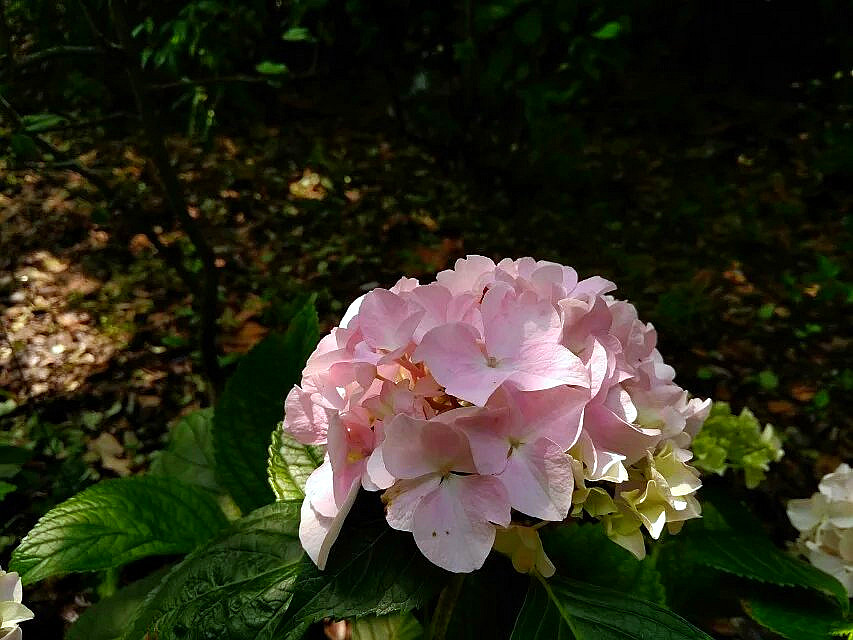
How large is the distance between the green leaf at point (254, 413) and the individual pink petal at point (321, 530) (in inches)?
18.9

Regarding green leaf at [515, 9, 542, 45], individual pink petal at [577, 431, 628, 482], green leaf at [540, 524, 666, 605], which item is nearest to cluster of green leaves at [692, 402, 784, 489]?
green leaf at [540, 524, 666, 605]

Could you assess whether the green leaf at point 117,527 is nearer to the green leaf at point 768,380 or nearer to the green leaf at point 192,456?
the green leaf at point 192,456

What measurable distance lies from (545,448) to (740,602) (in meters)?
0.75

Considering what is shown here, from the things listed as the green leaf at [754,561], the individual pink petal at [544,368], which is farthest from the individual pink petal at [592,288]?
the green leaf at [754,561]

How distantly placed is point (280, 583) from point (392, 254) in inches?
76.8

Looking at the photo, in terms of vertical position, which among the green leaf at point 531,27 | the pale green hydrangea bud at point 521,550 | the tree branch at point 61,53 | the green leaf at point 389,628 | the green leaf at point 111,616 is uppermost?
the tree branch at point 61,53

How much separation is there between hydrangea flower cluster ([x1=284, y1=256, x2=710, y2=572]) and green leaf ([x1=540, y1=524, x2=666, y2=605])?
170mm

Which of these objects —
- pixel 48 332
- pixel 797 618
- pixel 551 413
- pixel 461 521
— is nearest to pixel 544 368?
pixel 551 413

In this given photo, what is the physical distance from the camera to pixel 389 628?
0.96 m

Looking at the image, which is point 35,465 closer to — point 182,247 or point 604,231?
point 182,247

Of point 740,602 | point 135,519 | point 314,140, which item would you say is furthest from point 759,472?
point 314,140

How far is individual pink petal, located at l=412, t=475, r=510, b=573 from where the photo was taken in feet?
1.76

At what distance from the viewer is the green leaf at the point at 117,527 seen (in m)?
0.92

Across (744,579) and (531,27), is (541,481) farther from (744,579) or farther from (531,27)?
(531,27)
